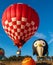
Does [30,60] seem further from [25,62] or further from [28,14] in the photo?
[28,14]

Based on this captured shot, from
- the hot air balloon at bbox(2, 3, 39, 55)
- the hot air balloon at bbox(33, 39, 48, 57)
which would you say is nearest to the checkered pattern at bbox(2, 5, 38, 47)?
the hot air balloon at bbox(2, 3, 39, 55)

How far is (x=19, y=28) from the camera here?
70.0 meters

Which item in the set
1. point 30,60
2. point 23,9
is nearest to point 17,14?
point 23,9

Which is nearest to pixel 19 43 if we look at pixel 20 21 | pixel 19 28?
pixel 19 28

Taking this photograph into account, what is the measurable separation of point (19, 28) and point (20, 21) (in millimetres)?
1164

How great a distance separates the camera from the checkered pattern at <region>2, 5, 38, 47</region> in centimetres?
6994

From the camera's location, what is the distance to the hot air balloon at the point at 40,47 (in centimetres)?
8388

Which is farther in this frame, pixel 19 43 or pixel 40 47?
pixel 40 47

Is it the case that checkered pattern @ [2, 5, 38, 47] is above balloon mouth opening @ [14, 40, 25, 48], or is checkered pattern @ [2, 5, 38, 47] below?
above

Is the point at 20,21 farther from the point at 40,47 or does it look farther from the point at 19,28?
the point at 40,47

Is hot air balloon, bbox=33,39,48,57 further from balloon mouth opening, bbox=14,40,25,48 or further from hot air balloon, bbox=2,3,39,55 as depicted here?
balloon mouth opening, bbox=14,40,25,48

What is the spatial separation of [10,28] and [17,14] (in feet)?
9.06

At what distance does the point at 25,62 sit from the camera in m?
68.8

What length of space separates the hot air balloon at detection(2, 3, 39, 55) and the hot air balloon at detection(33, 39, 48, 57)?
42.6ft
